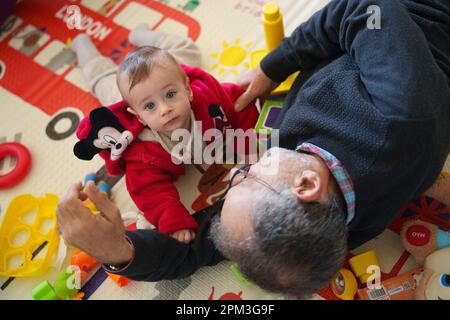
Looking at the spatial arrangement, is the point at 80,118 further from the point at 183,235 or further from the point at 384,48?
the point at 384,48

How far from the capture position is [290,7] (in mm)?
1103

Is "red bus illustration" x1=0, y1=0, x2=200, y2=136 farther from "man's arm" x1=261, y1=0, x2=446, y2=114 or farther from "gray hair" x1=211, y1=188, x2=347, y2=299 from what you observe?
"gray hair" x1=211, y1=188, x2=347, y2=299

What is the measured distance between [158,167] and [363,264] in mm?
436

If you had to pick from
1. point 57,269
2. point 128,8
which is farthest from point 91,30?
point 57,269

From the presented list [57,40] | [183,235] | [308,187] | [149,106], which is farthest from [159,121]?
[57,40]

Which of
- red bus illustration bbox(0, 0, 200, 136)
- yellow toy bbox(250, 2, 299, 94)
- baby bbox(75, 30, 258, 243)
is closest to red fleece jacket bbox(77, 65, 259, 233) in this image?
baby bbox(75, 30, 258, 243)

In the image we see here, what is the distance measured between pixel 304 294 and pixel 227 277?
264 millimetres

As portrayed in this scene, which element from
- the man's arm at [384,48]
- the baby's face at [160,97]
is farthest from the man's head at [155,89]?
the man's arm at [384,48]

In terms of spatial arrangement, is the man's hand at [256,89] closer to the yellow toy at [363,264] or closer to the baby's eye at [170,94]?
the baby's eye at [170,94]

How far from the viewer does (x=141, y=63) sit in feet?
2.50

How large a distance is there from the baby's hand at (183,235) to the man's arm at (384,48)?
0.42m

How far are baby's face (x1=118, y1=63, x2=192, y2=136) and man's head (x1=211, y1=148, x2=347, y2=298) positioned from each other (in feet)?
0.78

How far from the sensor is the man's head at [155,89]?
2.49ft
